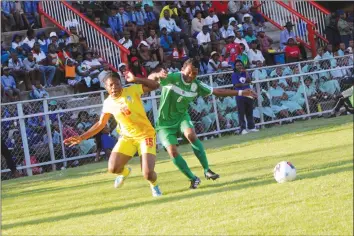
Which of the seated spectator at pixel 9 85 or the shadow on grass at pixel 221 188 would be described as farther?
the seated spectator at pixel 9 85

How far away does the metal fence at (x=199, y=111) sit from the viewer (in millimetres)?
21469

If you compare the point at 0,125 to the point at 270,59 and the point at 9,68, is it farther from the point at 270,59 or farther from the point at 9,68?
the point at 270,59

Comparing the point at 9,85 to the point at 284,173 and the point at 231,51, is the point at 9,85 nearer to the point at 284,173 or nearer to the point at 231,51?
the point at 231,51

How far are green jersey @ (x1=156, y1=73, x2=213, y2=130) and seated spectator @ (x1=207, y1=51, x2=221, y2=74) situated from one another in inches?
433

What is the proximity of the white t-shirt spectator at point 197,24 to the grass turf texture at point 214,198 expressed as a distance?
844 cm

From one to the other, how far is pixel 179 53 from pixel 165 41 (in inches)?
28.1

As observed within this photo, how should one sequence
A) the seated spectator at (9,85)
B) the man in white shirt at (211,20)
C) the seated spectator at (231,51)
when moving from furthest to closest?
the man in white shirt at (211,20), the seated spectator at (231,51), the seated spectator at (9,85)

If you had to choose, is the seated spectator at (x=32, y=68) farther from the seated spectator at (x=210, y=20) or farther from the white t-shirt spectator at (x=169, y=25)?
the seated spectator at (x=210, y=20)

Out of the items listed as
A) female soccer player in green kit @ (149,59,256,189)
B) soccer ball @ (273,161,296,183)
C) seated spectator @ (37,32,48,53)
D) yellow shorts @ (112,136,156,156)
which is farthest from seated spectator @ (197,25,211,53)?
soccer ball @ (273,161,296,183)

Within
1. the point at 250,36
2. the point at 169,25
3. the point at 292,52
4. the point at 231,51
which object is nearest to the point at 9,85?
the point at 169,25

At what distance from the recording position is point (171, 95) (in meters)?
14.5

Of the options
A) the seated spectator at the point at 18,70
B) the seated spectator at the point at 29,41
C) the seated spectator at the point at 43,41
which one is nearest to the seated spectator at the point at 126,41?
the seated spectator at the point at 43,41

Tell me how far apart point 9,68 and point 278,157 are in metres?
8.98

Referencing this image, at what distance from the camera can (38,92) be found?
23.1 metres
